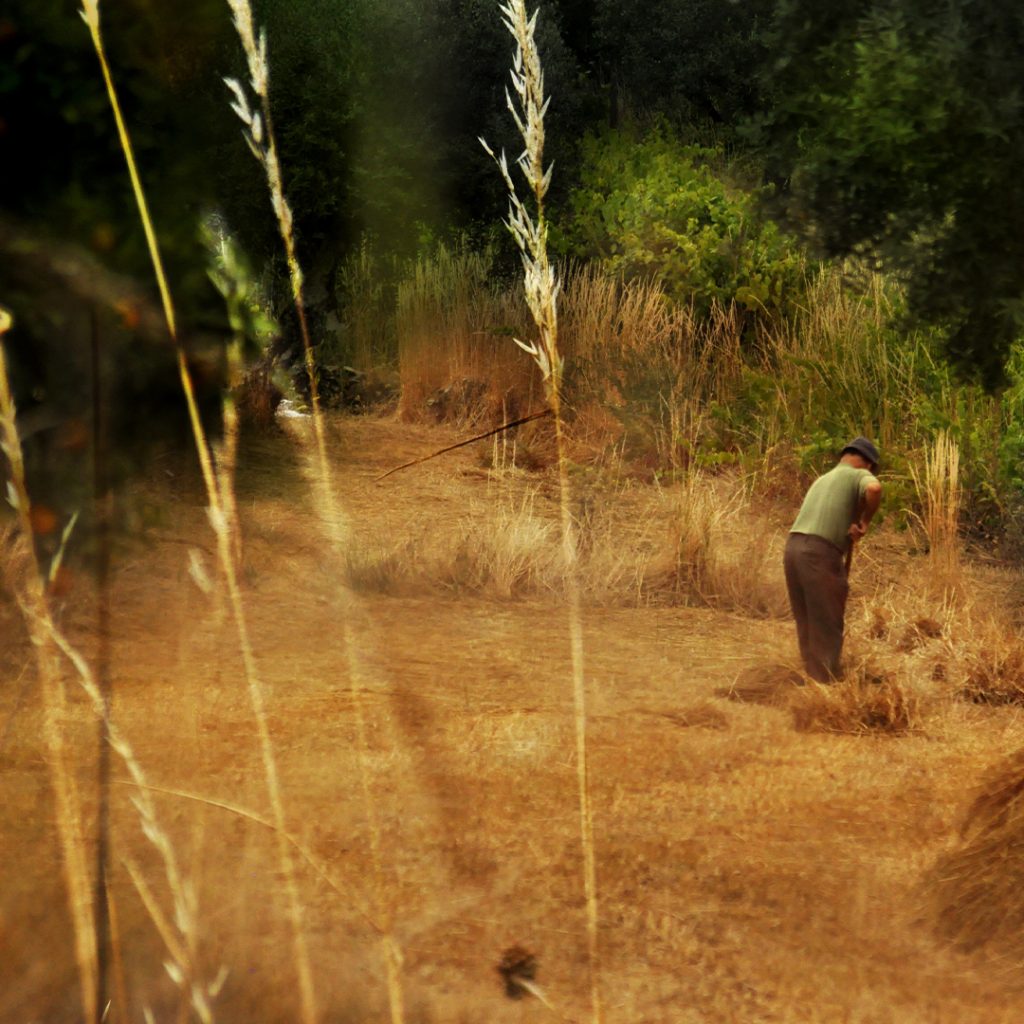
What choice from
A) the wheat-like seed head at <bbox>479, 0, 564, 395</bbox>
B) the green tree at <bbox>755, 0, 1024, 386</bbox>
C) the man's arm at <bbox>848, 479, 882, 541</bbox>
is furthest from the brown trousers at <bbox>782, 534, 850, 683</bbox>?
the wheat-like seed head at <bbox>479, 0, 564, 395</bbox>

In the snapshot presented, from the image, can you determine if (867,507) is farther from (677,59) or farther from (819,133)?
(677,59)

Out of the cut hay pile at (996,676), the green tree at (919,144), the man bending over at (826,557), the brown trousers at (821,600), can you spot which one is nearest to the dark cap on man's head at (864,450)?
the man bending over at (826,557)

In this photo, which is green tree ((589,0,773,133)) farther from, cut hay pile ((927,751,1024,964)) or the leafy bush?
cut hay pile ((927,751,1024,964))

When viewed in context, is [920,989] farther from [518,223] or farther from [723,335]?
[723,335]

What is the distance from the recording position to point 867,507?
6.64m

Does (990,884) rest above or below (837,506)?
below

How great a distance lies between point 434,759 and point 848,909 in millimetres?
1828

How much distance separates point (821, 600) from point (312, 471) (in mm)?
5441

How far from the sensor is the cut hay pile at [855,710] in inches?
235

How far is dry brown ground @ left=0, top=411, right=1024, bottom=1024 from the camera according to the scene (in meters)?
3.61

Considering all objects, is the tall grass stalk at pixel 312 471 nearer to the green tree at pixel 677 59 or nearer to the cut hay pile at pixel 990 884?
the cut hay pile at pixel 990 884

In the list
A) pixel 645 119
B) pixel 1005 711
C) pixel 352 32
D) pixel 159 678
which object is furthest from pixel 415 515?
pixel 645 119

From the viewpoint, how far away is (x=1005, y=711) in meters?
6.43

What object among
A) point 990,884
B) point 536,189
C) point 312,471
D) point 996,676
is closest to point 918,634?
point 996,676
